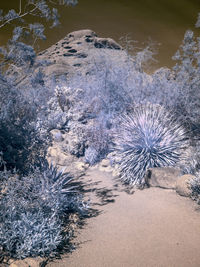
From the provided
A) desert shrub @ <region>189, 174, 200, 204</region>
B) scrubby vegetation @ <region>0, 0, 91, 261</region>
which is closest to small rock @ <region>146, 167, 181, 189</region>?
desert shrub @ <region>189, 174, 200, 204</region>

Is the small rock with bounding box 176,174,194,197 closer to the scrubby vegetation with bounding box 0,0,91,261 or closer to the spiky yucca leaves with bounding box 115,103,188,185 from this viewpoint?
the spiky yucca leaves with bounding box 115,103,188,185

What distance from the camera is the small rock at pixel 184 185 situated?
16.9ft

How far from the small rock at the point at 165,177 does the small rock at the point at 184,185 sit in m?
0.28

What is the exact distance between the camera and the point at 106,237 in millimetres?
4008

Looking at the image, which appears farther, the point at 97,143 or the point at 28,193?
the point at 97,143

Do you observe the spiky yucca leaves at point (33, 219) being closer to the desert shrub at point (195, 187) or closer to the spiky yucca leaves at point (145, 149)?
the spiky yucca leaves at point (145, 149)

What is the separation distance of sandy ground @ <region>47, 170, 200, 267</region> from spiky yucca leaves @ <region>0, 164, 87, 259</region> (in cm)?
29

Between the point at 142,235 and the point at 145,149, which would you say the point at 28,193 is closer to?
the point at 142,235

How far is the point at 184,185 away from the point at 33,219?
11.5ft

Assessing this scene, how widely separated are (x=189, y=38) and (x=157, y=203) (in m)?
10.0

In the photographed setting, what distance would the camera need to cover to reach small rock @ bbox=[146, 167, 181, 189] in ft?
18.9

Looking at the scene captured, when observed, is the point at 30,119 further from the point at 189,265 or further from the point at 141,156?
the point at 189,265

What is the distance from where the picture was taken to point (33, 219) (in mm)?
3576

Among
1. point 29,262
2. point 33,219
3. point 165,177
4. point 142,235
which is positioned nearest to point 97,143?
point 165,177
